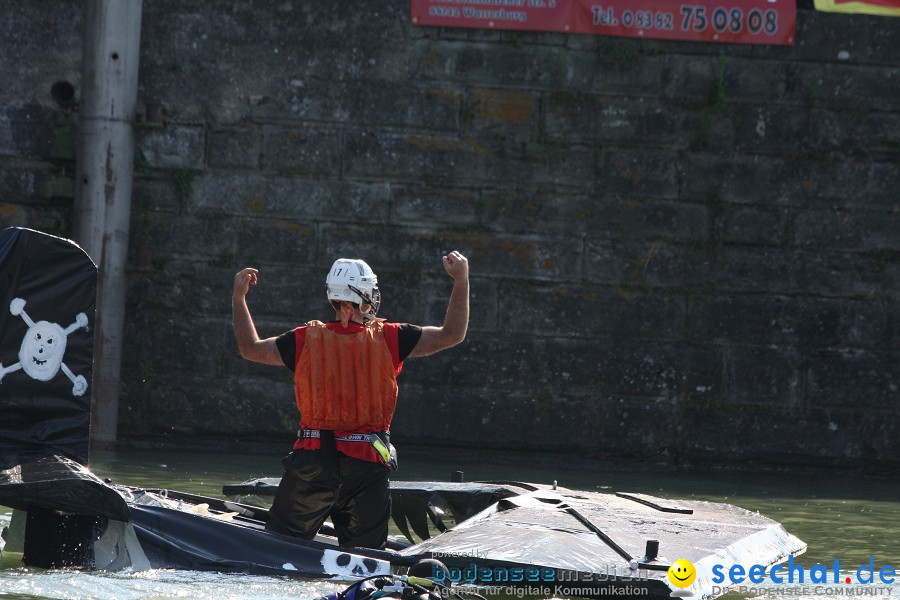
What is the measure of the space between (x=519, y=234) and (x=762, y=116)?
225 centimetres

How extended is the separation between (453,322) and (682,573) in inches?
64.3

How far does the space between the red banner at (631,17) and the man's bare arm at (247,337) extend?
5.16 meters

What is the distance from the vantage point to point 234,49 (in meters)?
11.5

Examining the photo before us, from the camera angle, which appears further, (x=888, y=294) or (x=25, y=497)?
(x=888, y=294)

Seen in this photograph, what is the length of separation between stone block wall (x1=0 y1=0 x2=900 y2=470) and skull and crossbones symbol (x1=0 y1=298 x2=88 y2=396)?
501 cm

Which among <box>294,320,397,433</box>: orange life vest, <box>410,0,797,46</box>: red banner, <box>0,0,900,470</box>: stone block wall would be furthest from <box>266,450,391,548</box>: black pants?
<box>410,0,797,46</box>: red banner

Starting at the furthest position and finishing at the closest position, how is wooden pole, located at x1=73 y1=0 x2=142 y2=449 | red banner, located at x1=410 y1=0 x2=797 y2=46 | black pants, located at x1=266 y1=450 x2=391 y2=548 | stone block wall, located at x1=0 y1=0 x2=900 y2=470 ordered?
stone block wall, located at x1=0 y1=0 x2=900 y2=470 < red banner, located at x1=410 y1=0 x2=797 y2=46 < wooden pole, located at x1=73 y1=0 x2=142 y2=449 < black pants, located at x1=266 y1=450 x2=391 y2=548

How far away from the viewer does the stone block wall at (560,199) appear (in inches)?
450

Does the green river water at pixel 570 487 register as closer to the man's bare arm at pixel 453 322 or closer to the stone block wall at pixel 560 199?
the stone block wall at pixel 560 199

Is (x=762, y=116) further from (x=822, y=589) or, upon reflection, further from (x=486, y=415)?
(x=822, y=589)

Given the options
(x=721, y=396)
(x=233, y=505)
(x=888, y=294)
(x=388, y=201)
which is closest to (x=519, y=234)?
(x=388, y=201)

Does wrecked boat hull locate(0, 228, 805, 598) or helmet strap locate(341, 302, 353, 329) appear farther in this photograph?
helmet strap locate(341, 302, 353, 329)

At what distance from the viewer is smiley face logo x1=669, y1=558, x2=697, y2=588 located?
564 centimetres

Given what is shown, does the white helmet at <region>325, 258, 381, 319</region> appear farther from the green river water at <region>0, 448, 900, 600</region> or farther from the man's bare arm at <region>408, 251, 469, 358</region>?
the green river water at <region>0, 448, 900, 600</region>
